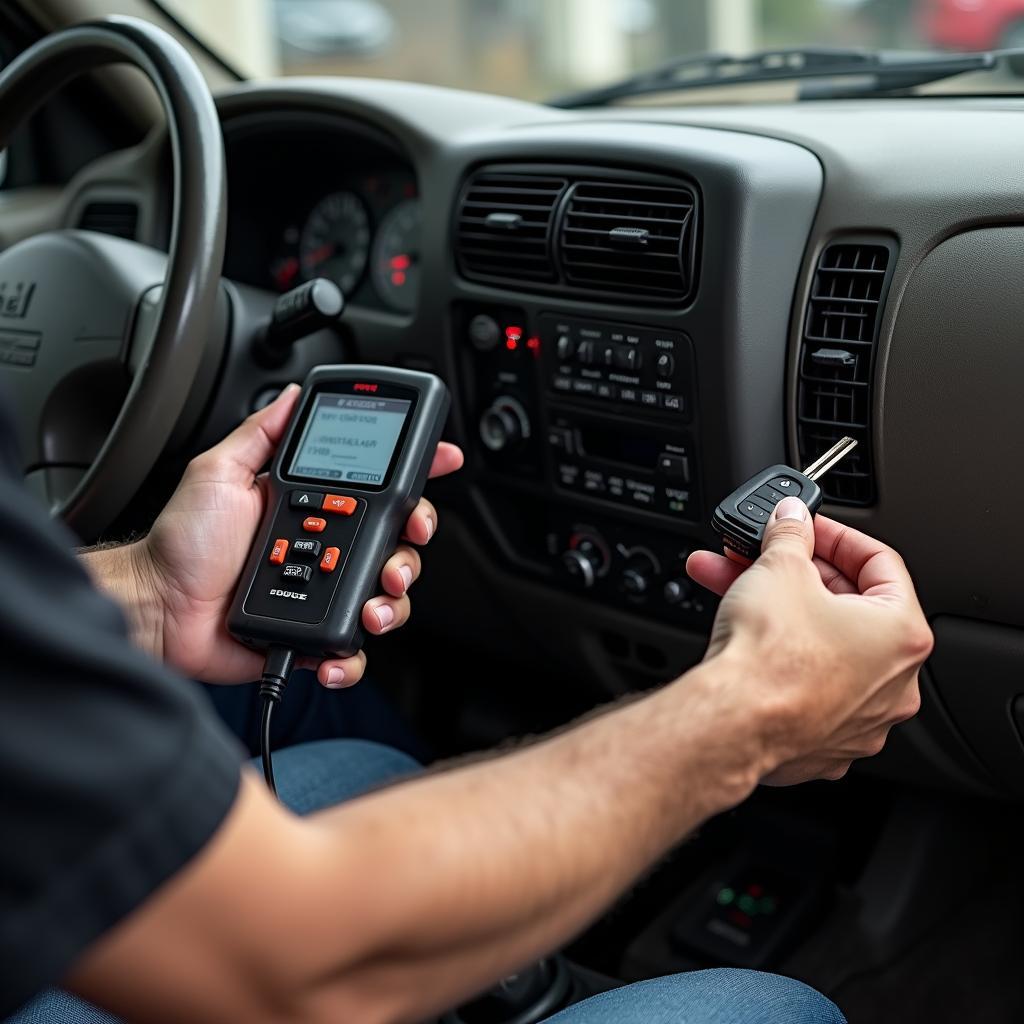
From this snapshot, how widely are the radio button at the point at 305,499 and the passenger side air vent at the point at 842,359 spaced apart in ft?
1.57

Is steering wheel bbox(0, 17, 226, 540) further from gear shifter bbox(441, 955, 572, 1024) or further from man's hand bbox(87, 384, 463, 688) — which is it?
gear shifter bbox(441, 955, 572, 1024)

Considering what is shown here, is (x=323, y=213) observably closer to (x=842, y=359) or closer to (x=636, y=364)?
(x=636, y=364)

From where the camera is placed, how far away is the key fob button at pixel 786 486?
3.24 ft

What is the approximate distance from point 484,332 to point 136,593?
0.56 meters

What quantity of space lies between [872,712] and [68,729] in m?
0.53

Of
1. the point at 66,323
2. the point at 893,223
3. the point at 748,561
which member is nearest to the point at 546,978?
the point at 748,561

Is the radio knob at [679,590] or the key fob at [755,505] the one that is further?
the radio knob at [679,590]

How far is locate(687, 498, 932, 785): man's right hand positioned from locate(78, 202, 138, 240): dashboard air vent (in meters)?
1.38

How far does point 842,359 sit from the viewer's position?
4.02 ft

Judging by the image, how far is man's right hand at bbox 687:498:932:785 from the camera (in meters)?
0.74

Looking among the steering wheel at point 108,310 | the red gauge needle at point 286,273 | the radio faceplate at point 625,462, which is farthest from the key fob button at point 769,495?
the red gauge needle at point 286,273

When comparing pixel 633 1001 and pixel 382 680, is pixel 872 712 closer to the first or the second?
pixel 633 1001

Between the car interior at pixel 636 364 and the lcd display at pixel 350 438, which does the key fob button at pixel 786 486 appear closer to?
the car interior at pixel 636 364

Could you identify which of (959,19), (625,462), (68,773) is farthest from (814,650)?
(959,19)
